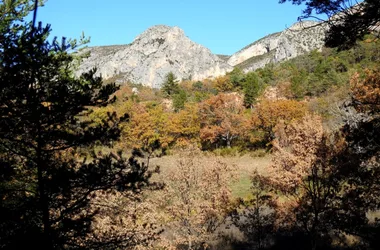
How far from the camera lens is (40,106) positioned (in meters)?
6.56

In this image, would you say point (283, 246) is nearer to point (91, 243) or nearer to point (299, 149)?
point (299, 149)

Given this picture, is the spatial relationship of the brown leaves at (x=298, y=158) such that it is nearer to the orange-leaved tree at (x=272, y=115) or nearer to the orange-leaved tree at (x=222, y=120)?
Answer: the orange-leaved tree at (x=272, y=115)

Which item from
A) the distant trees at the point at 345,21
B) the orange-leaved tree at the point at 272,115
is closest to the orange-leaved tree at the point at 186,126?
the orange-leaved tree at the point at 272,115

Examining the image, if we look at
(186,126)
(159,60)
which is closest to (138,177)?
(186,126)

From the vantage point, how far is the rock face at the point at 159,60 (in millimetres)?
171625

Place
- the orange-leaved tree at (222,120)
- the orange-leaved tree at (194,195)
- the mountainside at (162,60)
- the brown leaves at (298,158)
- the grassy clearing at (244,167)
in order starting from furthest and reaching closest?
the mountainside at (162,60) < the orange-leaved tree at (222,120) < the grassy clearing at (244,167) < the orange-leaved tree at (194,195) < the brown leaves at (298,158)

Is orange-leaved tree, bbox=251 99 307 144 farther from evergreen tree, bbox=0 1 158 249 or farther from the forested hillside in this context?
evergreen tree, bbox=0 1 158 249

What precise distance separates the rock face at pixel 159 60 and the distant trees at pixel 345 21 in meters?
162

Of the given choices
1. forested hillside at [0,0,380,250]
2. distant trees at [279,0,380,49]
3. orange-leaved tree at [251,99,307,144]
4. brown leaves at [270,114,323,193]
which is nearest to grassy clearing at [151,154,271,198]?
forested hillside at [0,0,380,250]

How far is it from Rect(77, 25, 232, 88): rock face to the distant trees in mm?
161645

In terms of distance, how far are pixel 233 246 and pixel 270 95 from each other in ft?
143

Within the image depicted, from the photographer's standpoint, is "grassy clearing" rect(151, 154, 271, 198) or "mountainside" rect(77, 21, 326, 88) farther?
"mountainside" rect(77, 21, 326, 88)

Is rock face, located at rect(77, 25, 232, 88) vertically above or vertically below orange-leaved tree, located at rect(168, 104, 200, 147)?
above

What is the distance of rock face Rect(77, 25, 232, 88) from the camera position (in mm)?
171625
